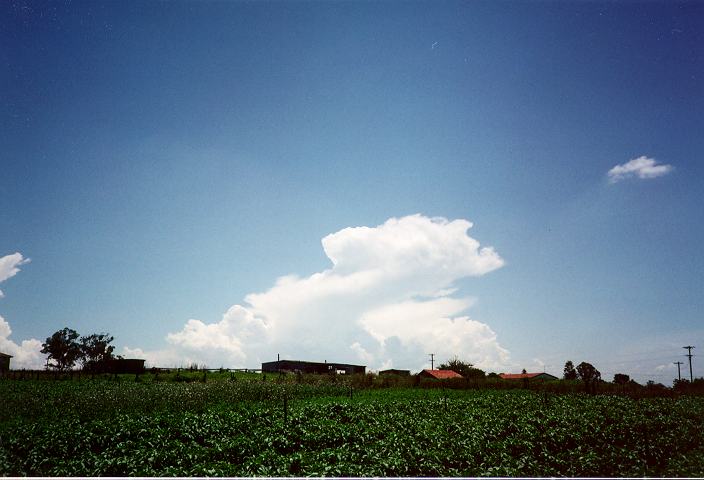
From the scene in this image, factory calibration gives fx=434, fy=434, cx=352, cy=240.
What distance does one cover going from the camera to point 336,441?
677 inches

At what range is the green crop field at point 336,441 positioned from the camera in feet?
45.7

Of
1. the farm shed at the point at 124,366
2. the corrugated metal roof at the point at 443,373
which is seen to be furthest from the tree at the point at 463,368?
the farm shed at the point at 124,366

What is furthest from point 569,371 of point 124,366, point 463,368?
point 124,366

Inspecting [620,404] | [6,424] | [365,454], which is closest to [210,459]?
[365,454]

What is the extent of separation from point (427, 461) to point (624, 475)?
20.0 feet

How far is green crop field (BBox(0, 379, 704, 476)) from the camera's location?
13.9 m

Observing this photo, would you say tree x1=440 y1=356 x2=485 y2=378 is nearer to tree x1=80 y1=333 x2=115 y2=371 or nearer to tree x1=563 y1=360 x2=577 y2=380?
tree x1=563 y1=360 x2=577 y2=380

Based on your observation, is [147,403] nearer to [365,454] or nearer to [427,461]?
[365,454]

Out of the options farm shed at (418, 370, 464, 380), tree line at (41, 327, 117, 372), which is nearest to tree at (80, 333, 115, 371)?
tree line at (41, 327, 117, 372)

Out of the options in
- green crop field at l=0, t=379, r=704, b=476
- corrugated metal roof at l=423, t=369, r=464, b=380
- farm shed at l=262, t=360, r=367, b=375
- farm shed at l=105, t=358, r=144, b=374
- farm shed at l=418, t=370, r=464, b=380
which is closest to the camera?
green crop field at l=0, t=379, r=704, b=476

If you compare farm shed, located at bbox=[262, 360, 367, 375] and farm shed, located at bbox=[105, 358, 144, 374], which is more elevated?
farm shed, located at bbox=[105, 358, 144, 374]

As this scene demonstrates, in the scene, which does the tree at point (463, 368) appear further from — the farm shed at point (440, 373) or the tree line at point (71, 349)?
the tree line at point (71, 349)

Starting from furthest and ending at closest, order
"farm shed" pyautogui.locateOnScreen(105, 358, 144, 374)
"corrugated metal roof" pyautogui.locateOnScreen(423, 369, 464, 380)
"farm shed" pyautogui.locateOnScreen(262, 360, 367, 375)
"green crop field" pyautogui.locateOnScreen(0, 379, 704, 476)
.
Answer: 1. "farm shed" pyautogui.locateOnScreen(262, 360, 367, 375)
2. "corrugated metal roof" pyautogui.locateOnScreen(423, 369, 464, 380)
3. "farm shed" pyautogui.locateOnScreen(105, 358, 144, 374)
4. "green crop field" pyautogui.locateOnScreen(0, 379, 704, 476)

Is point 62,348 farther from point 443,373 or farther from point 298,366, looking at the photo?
point 443,373
